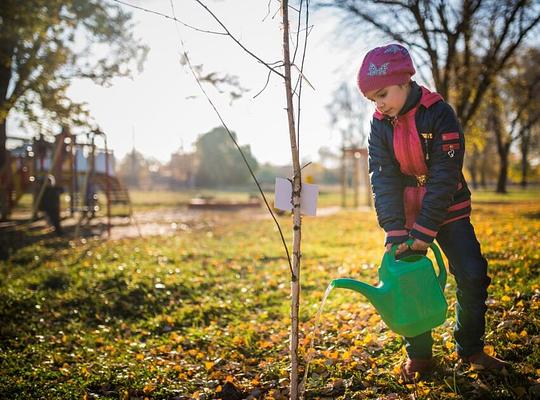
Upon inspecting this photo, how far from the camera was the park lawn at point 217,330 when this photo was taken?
2725 millimetres

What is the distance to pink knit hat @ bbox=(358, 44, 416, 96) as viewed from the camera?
2.27 m

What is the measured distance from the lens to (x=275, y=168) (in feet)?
261

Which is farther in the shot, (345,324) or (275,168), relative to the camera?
(275,168)

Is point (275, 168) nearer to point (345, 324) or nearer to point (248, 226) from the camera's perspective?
point (248, 226)

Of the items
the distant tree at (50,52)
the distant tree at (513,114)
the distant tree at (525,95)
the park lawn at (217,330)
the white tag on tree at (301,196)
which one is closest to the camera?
the white tag on tree at (301,196)

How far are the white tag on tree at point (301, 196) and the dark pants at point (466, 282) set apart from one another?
79 centimetres

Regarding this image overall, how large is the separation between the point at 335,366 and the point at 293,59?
2.00 meters

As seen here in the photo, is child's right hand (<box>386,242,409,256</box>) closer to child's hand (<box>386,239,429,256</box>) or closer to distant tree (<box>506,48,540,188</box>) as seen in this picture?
child's hand (<box>386,239,429,256</box>)

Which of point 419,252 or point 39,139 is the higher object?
point 39,139

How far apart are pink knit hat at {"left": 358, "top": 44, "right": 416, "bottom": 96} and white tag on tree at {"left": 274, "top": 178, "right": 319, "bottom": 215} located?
631mm

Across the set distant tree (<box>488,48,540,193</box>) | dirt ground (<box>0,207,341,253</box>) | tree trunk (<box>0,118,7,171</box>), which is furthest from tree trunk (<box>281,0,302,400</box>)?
distant tree (<box>488,48,540,193</box>)

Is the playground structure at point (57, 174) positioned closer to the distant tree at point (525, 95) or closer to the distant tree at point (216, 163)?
the distant tree at point (525, 95)

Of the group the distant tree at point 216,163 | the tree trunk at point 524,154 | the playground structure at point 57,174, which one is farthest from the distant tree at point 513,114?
the distant tree at point 216,163

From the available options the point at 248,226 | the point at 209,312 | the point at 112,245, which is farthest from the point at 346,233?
the point at 209,312
